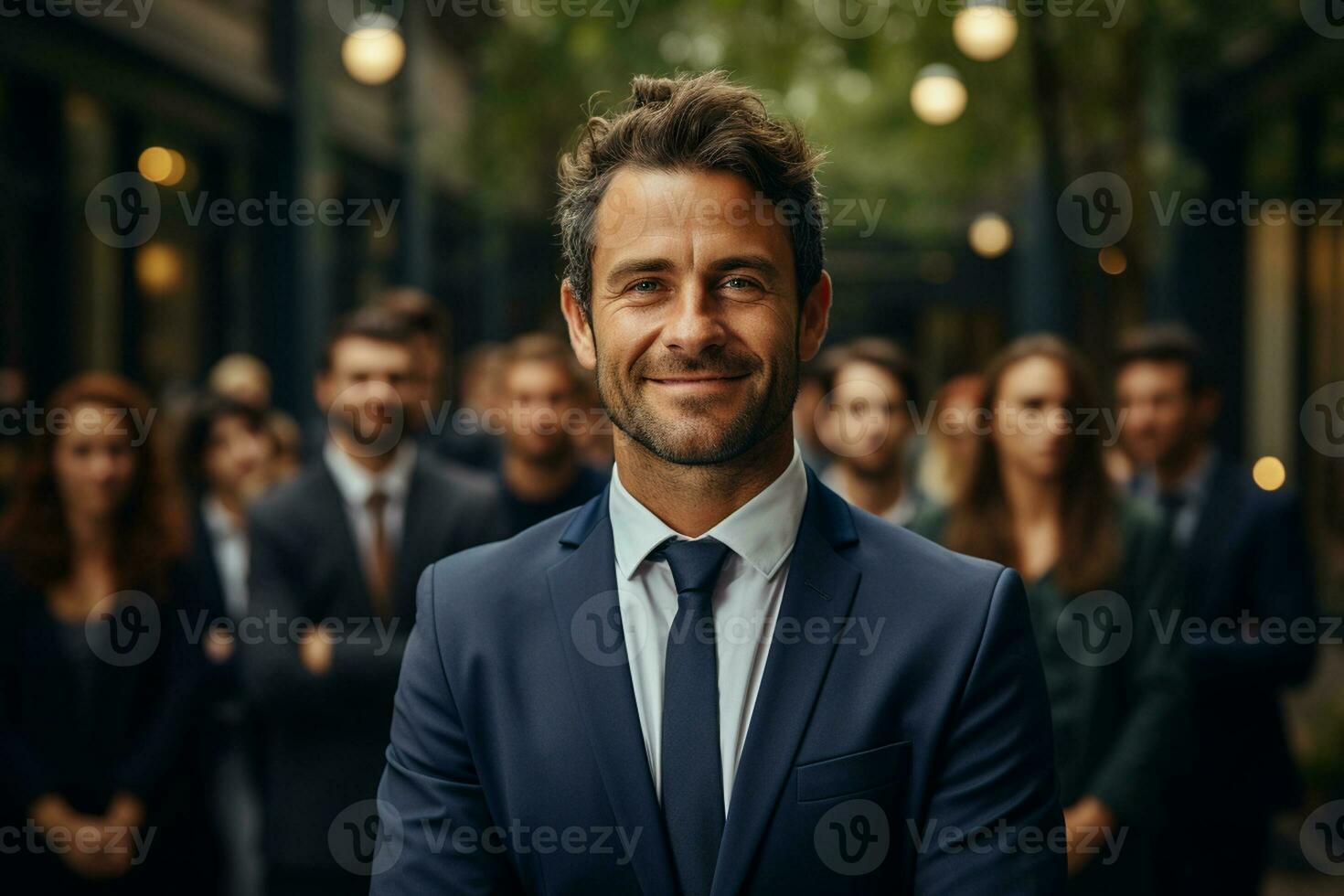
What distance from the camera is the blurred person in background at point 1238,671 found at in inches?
201

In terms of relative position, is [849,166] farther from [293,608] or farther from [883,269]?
[293,608]

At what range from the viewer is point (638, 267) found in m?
2.34

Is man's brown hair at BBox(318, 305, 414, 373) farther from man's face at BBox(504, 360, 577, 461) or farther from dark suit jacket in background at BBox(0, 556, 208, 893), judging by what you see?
dark suit jacket in background at BBox(0, 556, 208, 893)

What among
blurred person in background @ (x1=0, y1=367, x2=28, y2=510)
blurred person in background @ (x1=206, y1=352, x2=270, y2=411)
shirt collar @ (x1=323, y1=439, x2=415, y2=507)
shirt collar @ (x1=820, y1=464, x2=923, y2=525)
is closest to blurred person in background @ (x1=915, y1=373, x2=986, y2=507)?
shirt collar @ (x1=820, y1=464, x2=923, y2=525)

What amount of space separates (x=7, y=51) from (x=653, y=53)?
4152 millimetres

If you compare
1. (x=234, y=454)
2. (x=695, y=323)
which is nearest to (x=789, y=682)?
(x=695, y=323)

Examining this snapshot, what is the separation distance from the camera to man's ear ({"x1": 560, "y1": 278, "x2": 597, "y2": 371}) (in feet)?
8.50

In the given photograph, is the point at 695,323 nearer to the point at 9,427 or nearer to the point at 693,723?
the point at 693,723

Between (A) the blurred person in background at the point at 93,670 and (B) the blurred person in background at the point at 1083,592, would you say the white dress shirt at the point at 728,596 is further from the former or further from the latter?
(A) the blurred person in background at the point at 93,670

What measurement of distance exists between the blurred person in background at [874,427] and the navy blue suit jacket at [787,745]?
345 centimetres

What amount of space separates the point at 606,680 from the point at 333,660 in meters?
2.63

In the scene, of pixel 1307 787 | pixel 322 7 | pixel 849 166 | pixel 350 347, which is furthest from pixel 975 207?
pixel 350 347

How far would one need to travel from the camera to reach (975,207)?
26625 mm

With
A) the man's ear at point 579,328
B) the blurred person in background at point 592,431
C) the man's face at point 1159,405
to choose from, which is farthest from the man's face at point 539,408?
the man's ear at point 579,328
